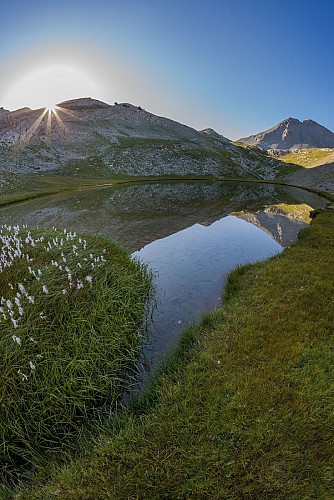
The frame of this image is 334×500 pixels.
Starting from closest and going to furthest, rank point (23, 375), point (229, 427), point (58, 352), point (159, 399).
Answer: point (229, 427) → point (23, 375) → point (159, 399) → point (58, 352)

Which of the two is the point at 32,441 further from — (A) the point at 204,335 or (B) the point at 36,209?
(B) the point at 36,209

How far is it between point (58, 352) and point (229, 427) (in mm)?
5587

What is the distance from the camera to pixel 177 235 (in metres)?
32.3

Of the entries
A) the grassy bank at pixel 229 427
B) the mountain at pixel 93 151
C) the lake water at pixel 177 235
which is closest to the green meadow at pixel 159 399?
the grassy bank at pixel 229 427

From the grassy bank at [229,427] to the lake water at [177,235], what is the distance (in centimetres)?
268

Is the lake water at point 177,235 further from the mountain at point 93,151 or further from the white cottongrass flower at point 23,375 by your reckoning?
the mountain at point 93,151

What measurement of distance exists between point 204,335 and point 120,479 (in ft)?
21.0

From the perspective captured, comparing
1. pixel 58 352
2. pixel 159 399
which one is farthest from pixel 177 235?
pixel 159 399

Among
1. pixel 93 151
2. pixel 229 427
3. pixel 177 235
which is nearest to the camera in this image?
pixel 229 427

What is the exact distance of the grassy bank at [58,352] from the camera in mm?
7867

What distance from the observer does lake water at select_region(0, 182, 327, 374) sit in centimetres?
1567

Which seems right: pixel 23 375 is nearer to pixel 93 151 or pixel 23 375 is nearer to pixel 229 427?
pixel 229 427

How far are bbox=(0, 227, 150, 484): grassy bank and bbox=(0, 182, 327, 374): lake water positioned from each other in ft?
6.26

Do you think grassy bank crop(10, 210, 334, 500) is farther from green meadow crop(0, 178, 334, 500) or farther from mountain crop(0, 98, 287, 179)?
mountain crop(0, 98, 287, 179)
